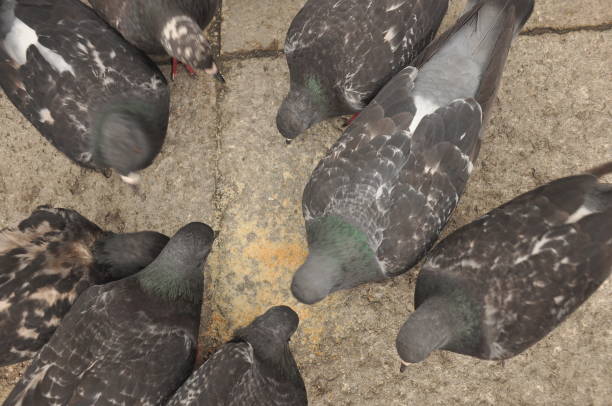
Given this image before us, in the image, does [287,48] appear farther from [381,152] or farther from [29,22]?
[29,22]

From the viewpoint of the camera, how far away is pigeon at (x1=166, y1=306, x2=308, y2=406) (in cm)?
331

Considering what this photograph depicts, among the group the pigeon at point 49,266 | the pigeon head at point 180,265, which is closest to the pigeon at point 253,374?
the pigeon head at point 180,265

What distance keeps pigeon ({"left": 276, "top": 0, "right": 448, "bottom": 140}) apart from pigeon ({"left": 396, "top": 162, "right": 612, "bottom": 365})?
1251 mm

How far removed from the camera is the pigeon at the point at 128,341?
3.34m

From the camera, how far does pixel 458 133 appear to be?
332 centimetres

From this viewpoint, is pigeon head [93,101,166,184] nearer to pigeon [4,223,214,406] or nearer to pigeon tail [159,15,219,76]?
pigeon tail [159,15,219,76]

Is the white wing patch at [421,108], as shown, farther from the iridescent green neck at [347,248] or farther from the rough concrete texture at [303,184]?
the rough concrete texture at [303,184]

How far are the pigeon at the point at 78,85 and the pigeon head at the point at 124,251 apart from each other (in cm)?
41

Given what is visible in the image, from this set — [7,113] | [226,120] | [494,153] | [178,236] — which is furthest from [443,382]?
[7,113]

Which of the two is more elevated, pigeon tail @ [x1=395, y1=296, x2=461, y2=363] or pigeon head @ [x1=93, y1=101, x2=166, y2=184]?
pigeon head @ [x1=93, y1=101, x2=166, y2=184]

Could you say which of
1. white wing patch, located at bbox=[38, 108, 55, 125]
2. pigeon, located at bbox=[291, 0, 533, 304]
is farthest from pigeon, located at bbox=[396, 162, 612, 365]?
white wing patch, located at bbox=[38, 108, 55, 125]

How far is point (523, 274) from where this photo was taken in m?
3.24

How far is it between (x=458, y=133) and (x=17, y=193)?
3.41 metres

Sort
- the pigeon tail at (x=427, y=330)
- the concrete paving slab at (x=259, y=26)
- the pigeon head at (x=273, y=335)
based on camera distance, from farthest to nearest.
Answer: the concrete paving slab at (x=259, y=26), the pigeon head at (x=273, y=335), the pigeon tail at (x=427, y=330)
